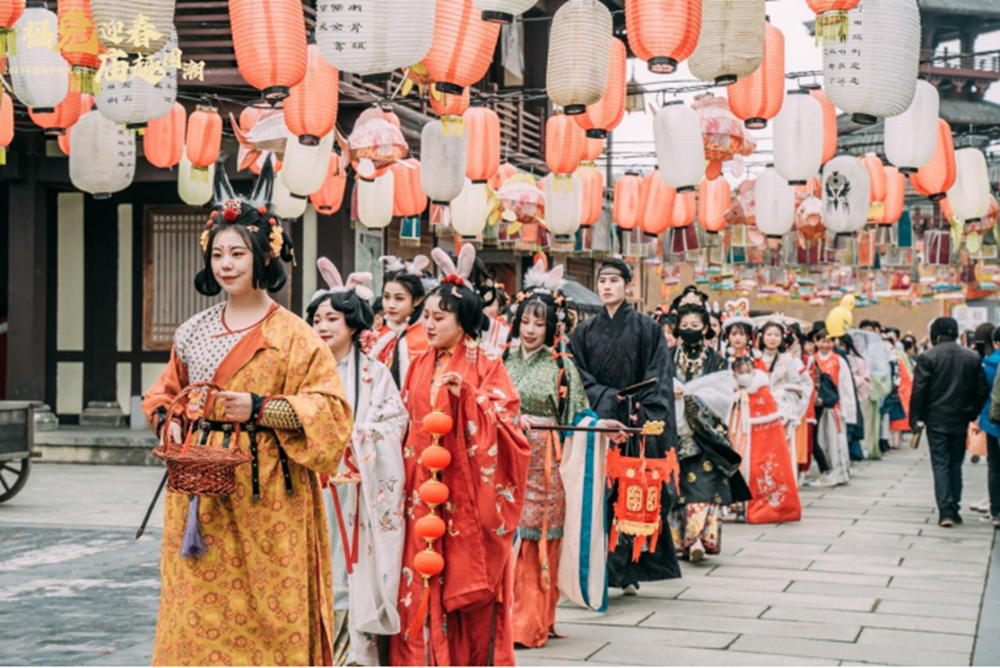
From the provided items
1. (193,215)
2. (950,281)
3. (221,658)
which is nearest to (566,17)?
(221,658)

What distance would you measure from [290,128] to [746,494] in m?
4.80

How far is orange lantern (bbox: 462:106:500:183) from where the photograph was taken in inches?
507

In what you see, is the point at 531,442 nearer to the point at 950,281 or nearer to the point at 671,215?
the point at 671,215

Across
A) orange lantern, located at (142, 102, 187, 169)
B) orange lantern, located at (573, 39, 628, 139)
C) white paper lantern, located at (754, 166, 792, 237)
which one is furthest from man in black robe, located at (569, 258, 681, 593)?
white paper lantern, located at (754, 166, 792, 237)

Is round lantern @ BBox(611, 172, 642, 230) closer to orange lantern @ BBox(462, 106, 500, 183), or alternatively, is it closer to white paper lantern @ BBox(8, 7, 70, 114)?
orange lantern @ BBox(462, 106, 500, 183)

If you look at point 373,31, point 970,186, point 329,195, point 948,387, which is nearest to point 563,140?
point 329,195

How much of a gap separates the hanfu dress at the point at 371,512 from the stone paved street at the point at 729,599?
1.11m

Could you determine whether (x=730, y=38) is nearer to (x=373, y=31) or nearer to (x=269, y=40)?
(x=373, y=31)

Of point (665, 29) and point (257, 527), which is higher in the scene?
point (665, 29)

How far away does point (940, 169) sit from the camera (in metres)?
12.9

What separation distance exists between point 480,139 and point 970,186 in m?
5.69

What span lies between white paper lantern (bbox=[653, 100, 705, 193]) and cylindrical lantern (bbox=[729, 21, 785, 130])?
54.1 inches

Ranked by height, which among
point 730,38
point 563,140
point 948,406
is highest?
point 730,38

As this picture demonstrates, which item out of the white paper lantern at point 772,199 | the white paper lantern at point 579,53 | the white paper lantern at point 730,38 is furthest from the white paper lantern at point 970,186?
the white paper lantern at point 730,38
